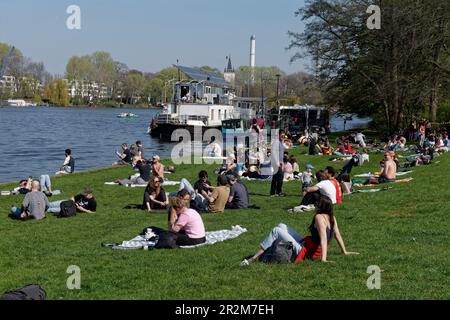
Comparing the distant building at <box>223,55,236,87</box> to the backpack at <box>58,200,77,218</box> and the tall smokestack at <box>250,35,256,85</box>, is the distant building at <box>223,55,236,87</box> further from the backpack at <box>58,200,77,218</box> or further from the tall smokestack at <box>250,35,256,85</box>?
the backpack at <box>58,200,77,218</box>

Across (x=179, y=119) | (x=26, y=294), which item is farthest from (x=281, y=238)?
(x=179, y=119)

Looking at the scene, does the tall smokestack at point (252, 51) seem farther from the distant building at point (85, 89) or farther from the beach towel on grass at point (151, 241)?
the beach towel on grass at point (151, 241)

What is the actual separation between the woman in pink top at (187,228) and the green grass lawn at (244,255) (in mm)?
300

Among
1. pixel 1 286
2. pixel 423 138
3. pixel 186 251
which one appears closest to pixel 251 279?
pixel 186 251

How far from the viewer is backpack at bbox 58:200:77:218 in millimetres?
16031

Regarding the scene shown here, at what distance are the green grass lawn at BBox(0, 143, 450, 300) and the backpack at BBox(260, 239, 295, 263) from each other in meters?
0.26

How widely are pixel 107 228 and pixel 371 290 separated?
782 centimetres

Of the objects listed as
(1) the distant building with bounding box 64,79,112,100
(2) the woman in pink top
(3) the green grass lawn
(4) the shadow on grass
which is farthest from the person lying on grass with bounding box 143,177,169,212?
(1) the distant building with bounding box 64,79,112,100

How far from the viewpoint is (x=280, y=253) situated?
962 centimetres

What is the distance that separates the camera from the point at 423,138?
106 feet

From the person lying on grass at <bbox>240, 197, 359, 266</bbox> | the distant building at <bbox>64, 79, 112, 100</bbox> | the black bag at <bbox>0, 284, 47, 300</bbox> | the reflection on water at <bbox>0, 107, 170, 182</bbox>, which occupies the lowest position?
the reflection on water at <bbox>0, 107, 170, 182</bbox>

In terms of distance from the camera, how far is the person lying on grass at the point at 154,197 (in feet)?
54.9

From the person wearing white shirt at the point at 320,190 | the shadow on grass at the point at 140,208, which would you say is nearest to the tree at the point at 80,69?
the shadow on grass at the point at 140,208
